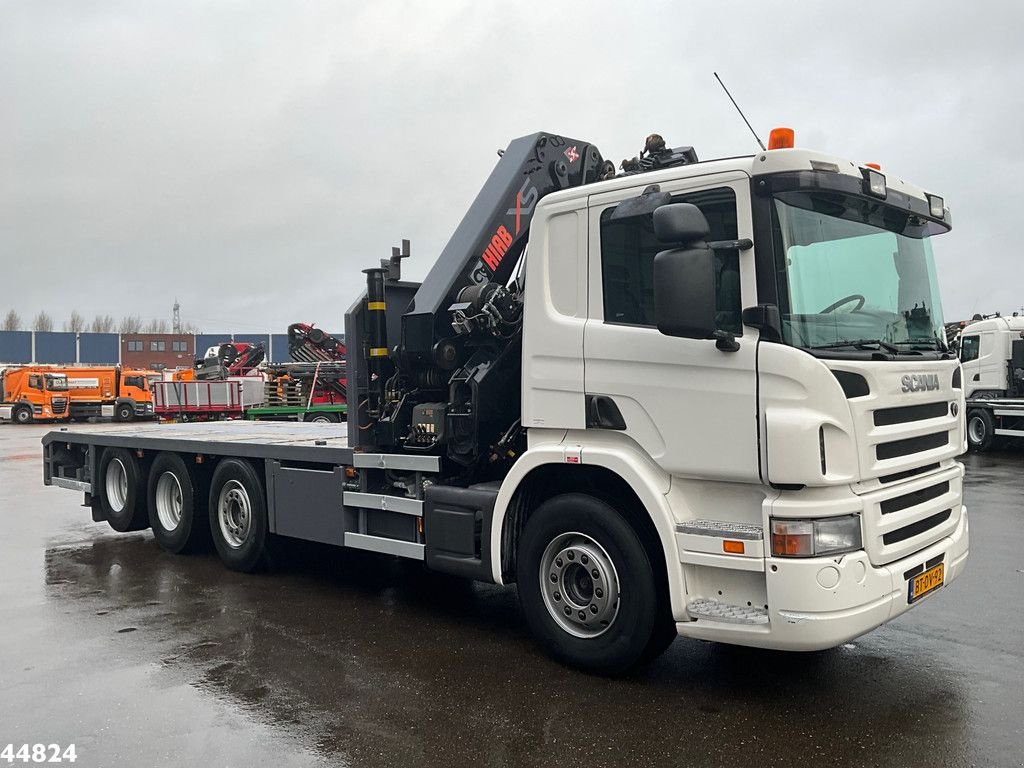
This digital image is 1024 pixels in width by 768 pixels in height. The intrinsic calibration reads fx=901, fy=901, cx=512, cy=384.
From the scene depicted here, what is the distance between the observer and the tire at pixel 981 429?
20266 mm

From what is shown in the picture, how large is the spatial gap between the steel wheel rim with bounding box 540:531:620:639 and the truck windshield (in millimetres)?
Answer: 1700

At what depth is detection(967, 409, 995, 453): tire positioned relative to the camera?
66.5ft

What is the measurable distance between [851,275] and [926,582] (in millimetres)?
1758

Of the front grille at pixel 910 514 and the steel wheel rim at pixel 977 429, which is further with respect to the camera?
the steel wheel rim at pixel 977 429

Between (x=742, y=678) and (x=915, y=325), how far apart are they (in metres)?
2.31

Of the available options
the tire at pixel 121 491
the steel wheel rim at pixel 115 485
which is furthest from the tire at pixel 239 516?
the steel wheel rim at pixel 115 485

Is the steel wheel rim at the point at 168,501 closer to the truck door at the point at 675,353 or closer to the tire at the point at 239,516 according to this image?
the tire at the point at 239,516

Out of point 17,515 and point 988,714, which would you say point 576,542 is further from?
point 17,515

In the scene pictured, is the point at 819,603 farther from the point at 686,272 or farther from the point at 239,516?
the point at 239,516

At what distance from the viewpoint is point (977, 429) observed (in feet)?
67.7

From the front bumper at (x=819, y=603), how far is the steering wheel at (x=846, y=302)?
4.11 feet

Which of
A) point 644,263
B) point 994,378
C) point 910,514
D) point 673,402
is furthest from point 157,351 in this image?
point 910,514

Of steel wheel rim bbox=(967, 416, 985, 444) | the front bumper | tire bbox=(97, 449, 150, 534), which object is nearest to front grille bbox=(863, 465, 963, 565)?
the front bumper

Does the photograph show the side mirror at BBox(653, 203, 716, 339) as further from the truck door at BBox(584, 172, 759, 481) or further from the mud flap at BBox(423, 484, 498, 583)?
the mud flap at BBox(423, 484, 498, 583)
